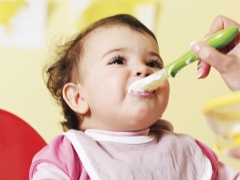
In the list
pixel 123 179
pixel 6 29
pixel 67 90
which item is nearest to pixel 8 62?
pixel 6 29

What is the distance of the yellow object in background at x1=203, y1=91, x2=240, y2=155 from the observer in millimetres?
441

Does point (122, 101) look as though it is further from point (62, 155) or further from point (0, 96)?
point (0, 96)

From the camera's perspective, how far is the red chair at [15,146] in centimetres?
90

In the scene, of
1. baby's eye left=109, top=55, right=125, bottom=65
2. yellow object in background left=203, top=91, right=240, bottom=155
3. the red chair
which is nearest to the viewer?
yellow object in background left=203, top=91, right=240, bottom=155

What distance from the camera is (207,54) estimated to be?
701 mm

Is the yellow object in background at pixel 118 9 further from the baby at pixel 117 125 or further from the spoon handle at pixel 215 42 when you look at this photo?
the spoon handle at pixel 215 42

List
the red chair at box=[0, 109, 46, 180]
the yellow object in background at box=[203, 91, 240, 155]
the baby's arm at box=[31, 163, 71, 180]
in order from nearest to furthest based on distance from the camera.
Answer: the yellow object in background at box=[203, 91, 240, 155] → the baby's arm at box=[31, 163, 71, 180] → the red chair at box=[0, 109, 46, 180]

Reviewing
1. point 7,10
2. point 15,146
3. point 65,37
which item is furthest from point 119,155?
point 7,10

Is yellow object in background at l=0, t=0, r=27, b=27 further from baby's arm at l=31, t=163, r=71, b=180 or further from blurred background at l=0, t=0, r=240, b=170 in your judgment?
baby's arm at l=31, t=163, r=71, b=180

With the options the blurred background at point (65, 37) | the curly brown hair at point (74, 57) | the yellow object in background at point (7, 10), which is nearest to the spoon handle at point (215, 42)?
the curly brown hair at point (74, 57)

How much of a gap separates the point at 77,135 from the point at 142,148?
4.8 inches

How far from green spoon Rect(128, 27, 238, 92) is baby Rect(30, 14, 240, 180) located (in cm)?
1

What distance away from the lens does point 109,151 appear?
75cm

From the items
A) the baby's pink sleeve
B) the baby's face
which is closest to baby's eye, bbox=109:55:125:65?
the baby's face
